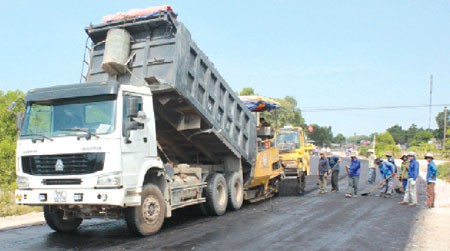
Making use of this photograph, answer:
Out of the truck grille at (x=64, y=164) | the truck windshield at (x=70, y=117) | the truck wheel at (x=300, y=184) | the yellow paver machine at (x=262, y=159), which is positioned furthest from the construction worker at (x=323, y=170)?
the truck grille at (x=64, y=164)

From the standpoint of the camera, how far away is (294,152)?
15.6m

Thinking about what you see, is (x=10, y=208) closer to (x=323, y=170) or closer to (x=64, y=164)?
(x=64, y=164)

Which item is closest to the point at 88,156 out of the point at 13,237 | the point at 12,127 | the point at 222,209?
the point at 13,237

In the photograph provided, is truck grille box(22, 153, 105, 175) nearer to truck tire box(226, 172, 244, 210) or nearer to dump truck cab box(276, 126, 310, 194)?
truck tire box(226, 172, 244, 210)

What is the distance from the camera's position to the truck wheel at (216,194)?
9930 millimetres

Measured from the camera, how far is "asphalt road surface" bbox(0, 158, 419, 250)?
22.9 ft

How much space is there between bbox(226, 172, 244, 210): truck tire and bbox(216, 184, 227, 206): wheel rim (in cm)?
22

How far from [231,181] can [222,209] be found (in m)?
0.79

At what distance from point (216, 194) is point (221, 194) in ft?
1.27

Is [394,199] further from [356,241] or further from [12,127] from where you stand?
[12,127]

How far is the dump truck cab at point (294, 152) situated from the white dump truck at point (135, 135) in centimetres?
378

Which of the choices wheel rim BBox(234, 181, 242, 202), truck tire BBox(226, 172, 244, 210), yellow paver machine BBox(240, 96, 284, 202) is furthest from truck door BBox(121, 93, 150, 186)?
yellow paver machine BBox(240, 96, 284, 202)

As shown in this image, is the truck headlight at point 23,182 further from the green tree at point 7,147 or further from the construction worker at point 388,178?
the construction worker at point 388,178

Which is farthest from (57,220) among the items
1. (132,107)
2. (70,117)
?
(132,107)
